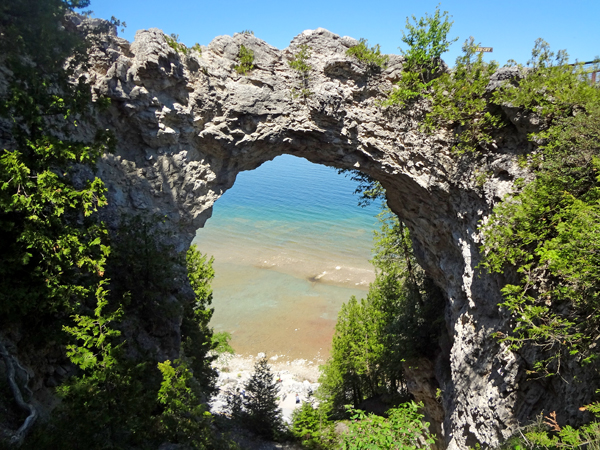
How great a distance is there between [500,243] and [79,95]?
9.87 metres

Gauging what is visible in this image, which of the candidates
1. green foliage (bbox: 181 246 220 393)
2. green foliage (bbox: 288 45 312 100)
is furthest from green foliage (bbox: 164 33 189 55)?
green foliage (bbox: 181 246 220 393)

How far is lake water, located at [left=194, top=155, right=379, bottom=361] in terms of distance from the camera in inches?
980

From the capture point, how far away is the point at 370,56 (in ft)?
36.7

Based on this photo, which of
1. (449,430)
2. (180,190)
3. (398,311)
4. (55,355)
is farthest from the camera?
(398,311)

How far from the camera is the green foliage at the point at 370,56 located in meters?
11.2

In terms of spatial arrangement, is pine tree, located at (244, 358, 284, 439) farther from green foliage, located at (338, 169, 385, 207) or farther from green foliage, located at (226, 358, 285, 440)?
green foliage, located at (338, 169, 385, 207)

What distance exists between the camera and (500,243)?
8.19 meters

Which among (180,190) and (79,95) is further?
(180,190)

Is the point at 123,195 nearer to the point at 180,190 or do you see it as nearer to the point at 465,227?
the point at 180,190

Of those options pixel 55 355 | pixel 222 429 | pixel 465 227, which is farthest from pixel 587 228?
pixel 222 429

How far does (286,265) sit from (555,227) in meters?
27.2

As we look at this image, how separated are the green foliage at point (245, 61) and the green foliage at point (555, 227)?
819 centimetres

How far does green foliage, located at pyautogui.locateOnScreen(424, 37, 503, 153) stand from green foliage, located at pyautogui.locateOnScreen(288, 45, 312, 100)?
14.3 ft

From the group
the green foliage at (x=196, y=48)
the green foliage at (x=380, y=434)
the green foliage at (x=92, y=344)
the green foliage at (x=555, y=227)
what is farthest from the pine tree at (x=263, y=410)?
the green foliage at (x=196, y=48)
